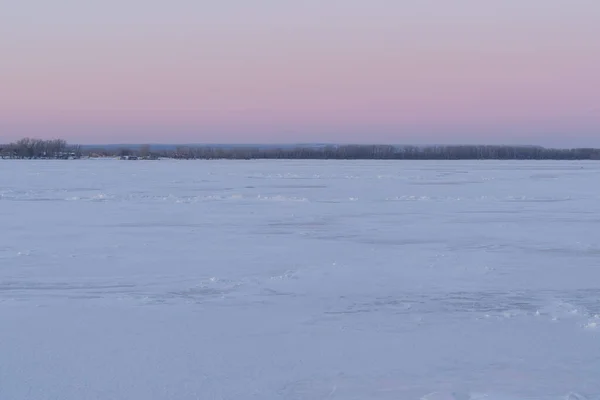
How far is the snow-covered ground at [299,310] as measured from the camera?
3863 millimetres

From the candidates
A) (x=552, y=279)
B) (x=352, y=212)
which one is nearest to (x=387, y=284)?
(x=552, y=279)

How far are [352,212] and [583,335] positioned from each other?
9.61 m

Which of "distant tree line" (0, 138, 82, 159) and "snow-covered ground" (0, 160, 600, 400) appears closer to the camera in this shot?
"snow-covered ground" (0, 160, 600, 400)

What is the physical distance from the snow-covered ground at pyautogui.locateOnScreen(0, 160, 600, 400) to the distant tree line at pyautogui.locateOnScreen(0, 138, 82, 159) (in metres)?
68.3

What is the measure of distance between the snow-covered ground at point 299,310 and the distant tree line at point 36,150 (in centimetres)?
6827

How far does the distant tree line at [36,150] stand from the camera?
76250mm

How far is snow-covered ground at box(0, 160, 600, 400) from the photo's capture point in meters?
3.86

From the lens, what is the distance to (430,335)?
4809 mm

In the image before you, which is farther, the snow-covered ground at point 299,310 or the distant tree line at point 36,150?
the distant tree line at point 36,150

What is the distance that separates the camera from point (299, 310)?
219 inches

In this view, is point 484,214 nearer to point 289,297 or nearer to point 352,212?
point 352,212

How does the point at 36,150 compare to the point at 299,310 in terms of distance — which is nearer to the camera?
the point at 299,310

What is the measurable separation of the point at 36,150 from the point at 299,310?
7676 centimetres

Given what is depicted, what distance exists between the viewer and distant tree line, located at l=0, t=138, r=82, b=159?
250ft
